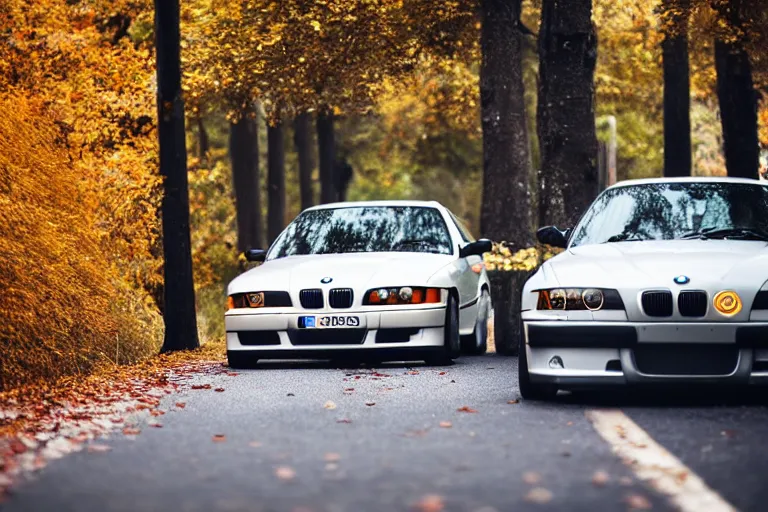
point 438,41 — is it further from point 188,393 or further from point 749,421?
point 749,421

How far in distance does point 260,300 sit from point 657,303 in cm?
474

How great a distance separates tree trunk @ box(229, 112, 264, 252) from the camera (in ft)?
102

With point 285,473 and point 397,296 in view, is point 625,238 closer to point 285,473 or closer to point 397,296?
point 397,296

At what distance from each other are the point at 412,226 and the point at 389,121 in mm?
31016

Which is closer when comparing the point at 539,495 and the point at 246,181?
the point at 539,495

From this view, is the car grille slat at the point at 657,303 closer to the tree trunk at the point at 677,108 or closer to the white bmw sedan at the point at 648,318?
the white bmw sedan at the point at 648,318

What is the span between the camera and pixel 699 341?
29.1 ft

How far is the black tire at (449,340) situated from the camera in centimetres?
1291

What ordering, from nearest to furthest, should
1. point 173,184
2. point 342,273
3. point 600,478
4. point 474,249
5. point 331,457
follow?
point 600,478 → point 331,457 → point 342,273 → point 474,249 → point 173,184

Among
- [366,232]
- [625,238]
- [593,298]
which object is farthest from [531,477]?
[366,232]

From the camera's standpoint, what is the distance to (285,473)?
21.3 feet

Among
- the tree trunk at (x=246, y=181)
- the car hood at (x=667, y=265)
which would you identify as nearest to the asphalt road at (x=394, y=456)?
the car hood at (x=667, y=265)

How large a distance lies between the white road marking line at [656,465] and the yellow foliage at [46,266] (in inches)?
205

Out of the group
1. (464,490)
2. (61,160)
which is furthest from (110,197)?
(464,490)
